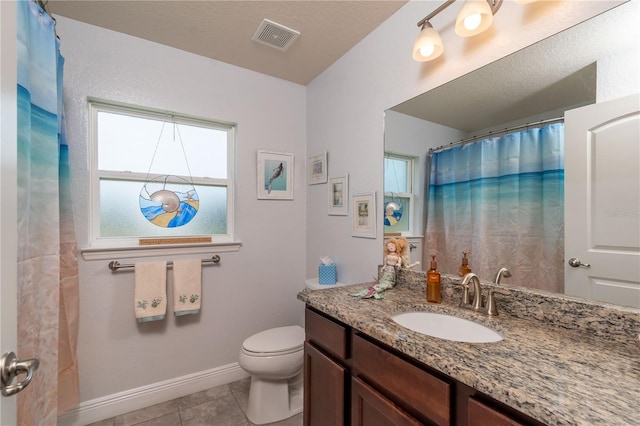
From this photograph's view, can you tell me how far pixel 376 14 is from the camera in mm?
1648

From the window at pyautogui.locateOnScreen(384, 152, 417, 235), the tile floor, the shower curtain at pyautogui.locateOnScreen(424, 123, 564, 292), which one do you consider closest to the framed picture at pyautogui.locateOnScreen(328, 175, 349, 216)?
the window at pyautogui.locateOnScreen(384, 152, 417, 235)

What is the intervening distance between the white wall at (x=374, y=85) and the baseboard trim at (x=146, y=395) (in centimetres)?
102

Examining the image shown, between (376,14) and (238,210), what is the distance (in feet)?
5.29

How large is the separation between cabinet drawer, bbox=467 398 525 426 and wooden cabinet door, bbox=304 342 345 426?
1.77ft

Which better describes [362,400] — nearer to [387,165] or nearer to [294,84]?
[387,165]

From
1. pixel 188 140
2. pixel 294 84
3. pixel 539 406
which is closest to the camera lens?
pixel 539 406

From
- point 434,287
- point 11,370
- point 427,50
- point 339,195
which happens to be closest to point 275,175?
point 339,195

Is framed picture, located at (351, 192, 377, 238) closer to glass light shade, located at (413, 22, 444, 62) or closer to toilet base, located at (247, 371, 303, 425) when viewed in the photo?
glass light shade, located at (413, 22, 444, 62)

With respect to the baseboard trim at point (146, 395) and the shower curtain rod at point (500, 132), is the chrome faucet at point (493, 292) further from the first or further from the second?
the baseboard trim at point (146, 395)

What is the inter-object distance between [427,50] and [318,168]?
118cm

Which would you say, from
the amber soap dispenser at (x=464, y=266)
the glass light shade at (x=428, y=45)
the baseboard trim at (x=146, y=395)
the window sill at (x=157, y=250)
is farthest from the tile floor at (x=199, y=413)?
the glass light shade at (x=428, y=45)

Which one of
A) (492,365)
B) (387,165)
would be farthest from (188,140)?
(492,365)

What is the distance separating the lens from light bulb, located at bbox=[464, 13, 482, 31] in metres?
1.14

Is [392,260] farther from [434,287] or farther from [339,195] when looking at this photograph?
[339,195]
